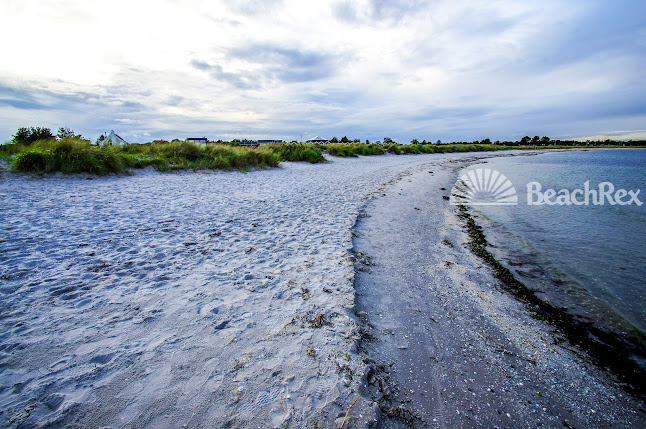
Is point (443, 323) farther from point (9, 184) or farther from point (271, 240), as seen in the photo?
point (9, 184)

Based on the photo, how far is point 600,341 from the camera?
2.80 metres

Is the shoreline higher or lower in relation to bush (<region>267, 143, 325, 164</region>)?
lower

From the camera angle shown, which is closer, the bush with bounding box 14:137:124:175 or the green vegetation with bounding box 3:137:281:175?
the bush with bounding box 14:137:124:175

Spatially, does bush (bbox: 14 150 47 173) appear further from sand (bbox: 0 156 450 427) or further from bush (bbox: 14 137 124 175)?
sand (bbox: 0 156 450 427)

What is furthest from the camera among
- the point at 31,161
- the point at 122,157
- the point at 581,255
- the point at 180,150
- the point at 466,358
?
the point at 180,150

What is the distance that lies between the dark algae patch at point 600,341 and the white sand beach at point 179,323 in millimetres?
377

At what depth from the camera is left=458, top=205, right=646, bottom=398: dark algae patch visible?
2.37m

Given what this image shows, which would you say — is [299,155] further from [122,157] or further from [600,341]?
[600,341]

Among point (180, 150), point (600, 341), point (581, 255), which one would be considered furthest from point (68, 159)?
point (581, 255)

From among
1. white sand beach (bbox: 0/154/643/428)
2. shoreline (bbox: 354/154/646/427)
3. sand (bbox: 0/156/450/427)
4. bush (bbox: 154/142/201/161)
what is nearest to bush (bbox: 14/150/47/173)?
sand (bbox: 0/156/450/427)

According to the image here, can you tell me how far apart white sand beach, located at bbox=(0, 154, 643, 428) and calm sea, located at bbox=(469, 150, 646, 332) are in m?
0.98

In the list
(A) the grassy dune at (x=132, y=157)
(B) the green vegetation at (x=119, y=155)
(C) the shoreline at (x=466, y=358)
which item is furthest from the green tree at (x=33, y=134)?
(C) the shoreline at (x=466, y=358)

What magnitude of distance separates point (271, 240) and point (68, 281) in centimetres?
257

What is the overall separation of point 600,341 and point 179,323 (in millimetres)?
4210
